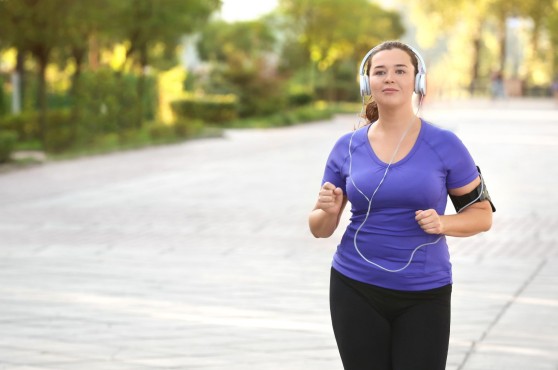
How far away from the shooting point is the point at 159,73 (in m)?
35.0

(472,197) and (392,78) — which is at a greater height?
(392,78)

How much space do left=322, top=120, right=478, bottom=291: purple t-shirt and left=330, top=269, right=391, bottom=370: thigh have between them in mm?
79

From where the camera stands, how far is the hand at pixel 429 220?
11.3 ft

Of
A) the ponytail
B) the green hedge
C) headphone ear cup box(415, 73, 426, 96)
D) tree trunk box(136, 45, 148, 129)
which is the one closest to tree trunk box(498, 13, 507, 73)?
the green hedge

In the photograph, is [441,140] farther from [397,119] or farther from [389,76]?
[389,76]

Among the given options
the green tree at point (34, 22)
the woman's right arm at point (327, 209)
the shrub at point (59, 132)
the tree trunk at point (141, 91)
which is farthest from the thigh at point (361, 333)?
the tree trunk at point (141, 91)

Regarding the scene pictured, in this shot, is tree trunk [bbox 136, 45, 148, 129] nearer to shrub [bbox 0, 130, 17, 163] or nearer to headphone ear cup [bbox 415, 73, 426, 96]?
shrub [bbox 0, 130, 17, 163]

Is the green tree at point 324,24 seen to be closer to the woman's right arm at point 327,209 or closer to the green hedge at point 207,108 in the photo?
the green hedge at point 207,108

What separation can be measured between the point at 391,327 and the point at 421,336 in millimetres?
111

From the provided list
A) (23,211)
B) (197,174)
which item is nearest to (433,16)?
(197,174)

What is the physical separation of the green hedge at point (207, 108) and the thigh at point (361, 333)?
3047 centimetres

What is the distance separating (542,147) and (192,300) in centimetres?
1747

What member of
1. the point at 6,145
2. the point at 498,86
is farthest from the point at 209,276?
the point at 498,86

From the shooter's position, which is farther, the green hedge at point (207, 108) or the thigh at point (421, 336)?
the green hedge at point (207, 108)
